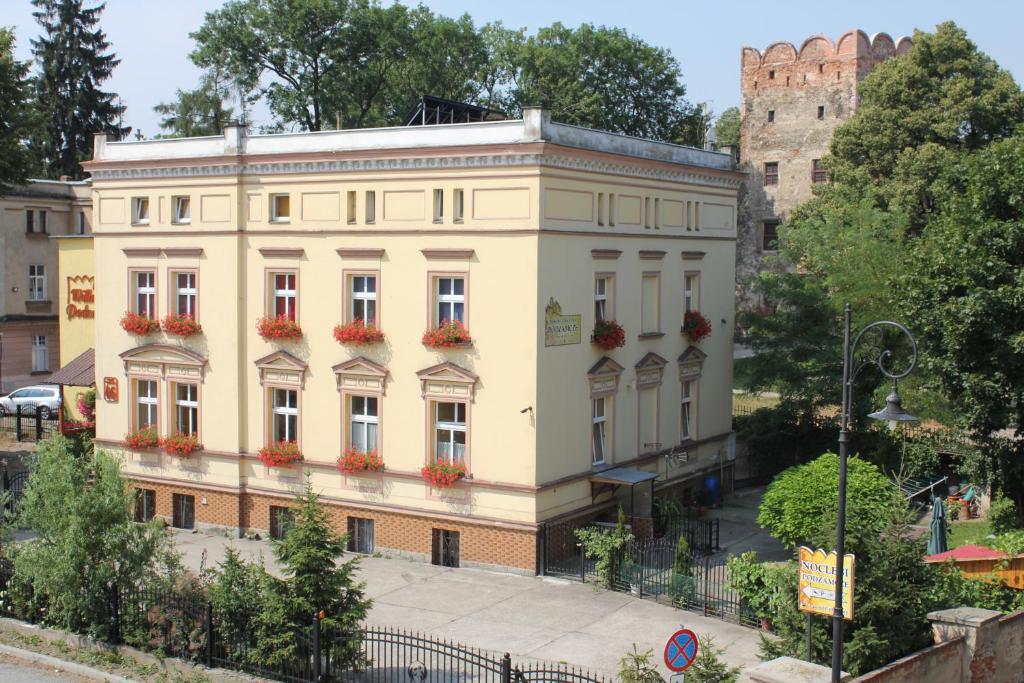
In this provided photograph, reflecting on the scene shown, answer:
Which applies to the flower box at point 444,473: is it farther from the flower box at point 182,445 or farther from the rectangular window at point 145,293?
the rectangular window at point 145,293

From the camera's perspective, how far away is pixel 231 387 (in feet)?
97.5

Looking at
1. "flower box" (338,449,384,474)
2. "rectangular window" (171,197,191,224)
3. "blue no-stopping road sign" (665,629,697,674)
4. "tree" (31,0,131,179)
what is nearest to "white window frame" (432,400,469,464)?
"flower box" (338,449,384,474)

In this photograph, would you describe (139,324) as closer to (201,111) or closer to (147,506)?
(147,506)

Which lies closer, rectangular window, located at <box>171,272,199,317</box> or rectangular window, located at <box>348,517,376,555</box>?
rectangular window, located at <box>348,517,376,555</box>

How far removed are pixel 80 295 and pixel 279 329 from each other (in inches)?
578

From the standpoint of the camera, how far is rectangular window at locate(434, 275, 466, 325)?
26797 mm

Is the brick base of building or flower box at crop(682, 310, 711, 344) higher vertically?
flower box at crop(682, 310, 711, 344)

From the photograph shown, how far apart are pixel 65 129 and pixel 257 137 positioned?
138 feet

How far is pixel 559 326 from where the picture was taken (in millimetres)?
26484

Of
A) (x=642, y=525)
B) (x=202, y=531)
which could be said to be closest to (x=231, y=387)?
(x=202, y=531)

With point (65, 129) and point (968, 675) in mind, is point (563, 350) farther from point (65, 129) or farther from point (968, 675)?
point (65, 129)

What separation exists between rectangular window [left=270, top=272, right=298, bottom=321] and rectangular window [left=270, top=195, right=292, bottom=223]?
1.38 meters

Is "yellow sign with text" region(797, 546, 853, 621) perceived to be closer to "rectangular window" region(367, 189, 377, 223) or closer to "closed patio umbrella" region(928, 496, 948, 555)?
"closed patio umbrella" region(928, 496, 948, 555)

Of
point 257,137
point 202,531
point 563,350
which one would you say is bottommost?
point 202,531
